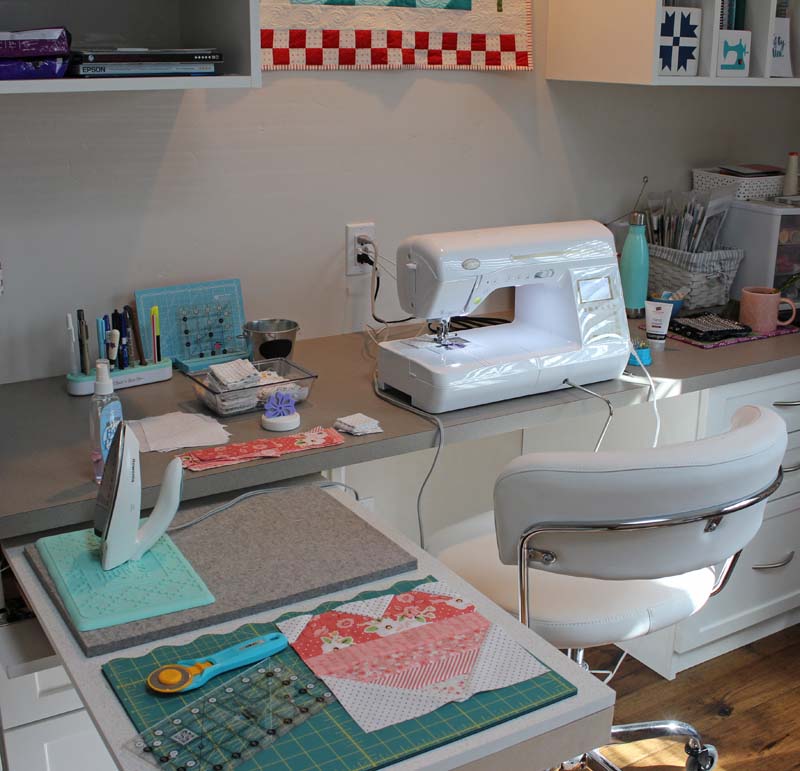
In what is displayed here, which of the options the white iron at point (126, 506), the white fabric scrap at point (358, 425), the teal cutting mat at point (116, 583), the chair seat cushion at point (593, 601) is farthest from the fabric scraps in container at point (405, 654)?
the white fabric scrap at point (358, 425)

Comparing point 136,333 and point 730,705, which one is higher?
point 136,333

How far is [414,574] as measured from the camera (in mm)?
1428

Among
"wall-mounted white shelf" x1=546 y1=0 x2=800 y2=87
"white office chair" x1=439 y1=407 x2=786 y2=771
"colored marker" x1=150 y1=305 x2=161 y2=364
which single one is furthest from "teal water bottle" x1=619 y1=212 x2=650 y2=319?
"colored marker" x1=150 y1=305 x2=161 y2=364

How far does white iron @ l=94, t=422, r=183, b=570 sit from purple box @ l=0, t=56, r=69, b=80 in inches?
27.5

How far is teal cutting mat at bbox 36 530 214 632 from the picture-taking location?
1287mm

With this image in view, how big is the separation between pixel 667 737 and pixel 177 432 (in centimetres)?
121

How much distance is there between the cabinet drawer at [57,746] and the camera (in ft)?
5.41

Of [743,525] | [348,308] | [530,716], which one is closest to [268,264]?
[348,308]

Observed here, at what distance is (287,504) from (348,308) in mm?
946

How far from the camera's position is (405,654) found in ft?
4.02

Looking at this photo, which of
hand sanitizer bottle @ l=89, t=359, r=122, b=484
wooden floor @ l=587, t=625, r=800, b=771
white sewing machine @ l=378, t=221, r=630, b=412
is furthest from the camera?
wooden floor @ l=587, t=625, r=800, b=771

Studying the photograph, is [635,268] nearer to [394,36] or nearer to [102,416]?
[394,36]

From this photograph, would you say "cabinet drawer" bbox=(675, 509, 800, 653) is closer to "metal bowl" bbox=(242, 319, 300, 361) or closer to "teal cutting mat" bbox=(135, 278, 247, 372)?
"metal bowl" bbox=(242, 319, 300, 361)

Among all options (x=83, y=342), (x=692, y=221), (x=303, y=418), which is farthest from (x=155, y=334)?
(x=692, y=221)
